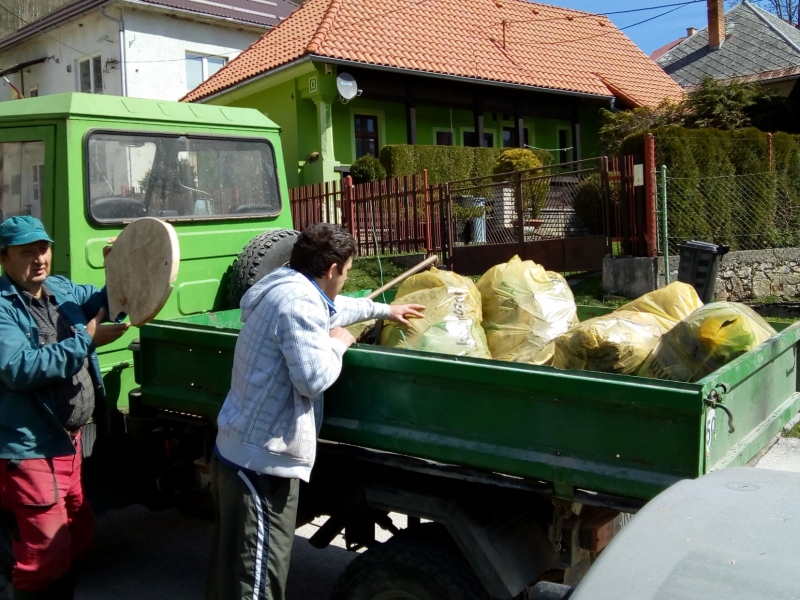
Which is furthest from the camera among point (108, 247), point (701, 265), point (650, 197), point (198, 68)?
point (198, 68)

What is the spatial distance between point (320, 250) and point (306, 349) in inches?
15.9

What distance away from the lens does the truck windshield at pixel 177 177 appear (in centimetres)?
419

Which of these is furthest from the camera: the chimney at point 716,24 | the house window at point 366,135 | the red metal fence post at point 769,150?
the chimney at point 716,24

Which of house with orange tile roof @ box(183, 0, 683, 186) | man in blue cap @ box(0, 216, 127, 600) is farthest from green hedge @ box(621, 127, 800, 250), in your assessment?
house with orange tile roof @ box(183, 0, 683, 186)

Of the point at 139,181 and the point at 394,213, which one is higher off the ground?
the point at 394,213

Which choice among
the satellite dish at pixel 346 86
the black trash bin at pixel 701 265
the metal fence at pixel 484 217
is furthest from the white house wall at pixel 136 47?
the black trash bin at pixel 701 265

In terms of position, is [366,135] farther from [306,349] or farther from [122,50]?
[306,349]

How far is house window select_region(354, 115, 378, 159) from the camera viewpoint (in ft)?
64.4

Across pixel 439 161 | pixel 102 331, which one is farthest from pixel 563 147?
pixel 102 331

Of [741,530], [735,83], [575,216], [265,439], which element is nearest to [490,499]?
[265,439]

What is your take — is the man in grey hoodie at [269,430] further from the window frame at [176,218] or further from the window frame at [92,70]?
the window frame at [92,70]

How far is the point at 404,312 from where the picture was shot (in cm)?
335

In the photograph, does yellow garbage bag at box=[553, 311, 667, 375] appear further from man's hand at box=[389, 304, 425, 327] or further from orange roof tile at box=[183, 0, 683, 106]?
orange roof tile at box=[183, 0, 683, 106]

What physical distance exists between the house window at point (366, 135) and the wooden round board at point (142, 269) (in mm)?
16274
